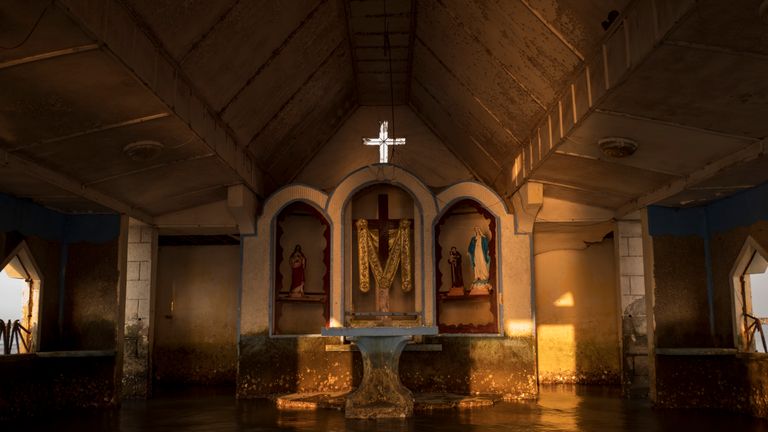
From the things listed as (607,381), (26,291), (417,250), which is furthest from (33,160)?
(607,381)

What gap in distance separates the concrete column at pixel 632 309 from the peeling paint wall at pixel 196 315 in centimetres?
794

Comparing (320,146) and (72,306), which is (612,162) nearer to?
(320,146)

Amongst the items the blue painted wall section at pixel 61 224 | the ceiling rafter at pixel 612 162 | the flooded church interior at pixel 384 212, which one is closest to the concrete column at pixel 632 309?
the flooded church interior at pixel 384 212

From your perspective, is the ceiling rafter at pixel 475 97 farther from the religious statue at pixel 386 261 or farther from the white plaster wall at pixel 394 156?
the white plaster wall at pixel 394 156

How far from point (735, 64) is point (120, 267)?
9.09 meters

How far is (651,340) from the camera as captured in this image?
11078 millimetres

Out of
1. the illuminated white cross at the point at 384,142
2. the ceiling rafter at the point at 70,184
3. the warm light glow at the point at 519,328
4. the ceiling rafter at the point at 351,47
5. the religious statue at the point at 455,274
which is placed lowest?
the warm light glow at the point at 519,328

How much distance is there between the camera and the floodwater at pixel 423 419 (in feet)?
28.4

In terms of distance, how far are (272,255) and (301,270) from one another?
25.3 inches

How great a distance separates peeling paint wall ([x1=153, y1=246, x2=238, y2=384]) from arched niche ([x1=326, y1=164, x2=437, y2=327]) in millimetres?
3997

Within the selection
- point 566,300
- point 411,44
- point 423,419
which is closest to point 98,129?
point 423,419

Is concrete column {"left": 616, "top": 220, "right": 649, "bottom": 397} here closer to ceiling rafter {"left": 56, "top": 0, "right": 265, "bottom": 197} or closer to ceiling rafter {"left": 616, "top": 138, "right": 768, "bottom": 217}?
ceiling rafter {"left": 616, "top": 138, "right": 768, "bottom": 217}

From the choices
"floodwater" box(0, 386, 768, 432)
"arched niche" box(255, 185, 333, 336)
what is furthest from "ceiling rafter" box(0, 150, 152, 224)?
"floodwater" box(0, 386, 768, 432)

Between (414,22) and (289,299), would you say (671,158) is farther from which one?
(289,299)
